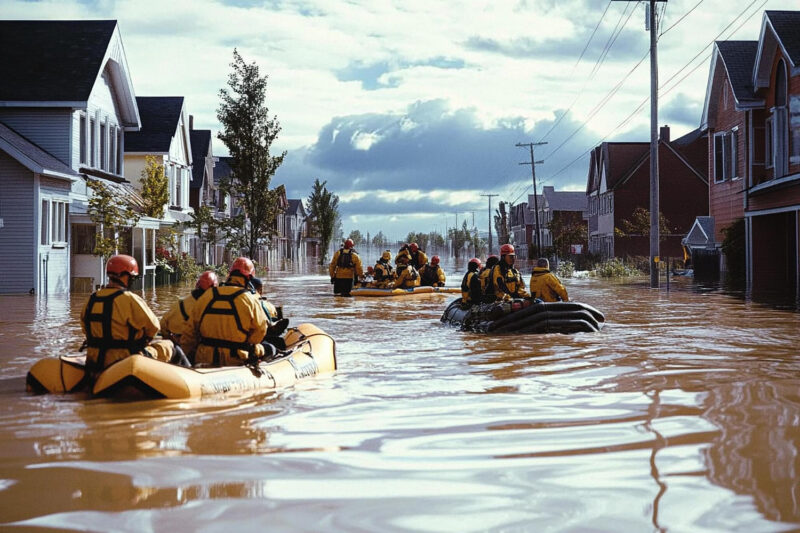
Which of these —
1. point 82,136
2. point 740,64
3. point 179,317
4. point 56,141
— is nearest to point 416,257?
point 82,136

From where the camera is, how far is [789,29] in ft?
101

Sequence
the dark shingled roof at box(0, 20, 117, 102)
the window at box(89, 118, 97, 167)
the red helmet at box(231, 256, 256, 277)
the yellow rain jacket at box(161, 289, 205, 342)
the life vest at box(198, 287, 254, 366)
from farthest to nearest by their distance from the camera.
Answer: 1. the window at box(89, 118, 97, 167)
2. the dark shingled roof at box(0, 20, 117, 102)
3. the yellow rain jacket at box(161, 289, 205, 342)
4. the red helmet at box(231, 256, 256, 277)
5. the life vest at box(198, 287, 254, 366)

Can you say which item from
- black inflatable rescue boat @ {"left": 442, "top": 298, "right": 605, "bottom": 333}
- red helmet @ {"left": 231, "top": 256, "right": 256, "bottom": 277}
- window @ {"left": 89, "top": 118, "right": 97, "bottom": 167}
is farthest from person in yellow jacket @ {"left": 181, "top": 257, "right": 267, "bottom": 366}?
window @ {"left": 89, "top": 118, "right": 97, "bottom": 167}

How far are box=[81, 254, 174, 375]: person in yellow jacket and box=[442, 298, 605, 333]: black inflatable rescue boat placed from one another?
863 centimetres

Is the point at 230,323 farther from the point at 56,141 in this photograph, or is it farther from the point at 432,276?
the point at 56,141

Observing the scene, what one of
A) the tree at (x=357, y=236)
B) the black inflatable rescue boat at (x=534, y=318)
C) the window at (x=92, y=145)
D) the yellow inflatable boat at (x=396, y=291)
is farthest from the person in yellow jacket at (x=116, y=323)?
the tree at (x=357, y=236)

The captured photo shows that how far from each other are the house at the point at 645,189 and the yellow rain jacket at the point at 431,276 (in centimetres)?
3120

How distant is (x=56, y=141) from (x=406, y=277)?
40.0ft

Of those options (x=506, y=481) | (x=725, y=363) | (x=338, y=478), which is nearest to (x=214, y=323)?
(x=338, y=478)

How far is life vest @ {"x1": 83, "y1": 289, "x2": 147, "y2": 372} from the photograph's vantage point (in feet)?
34.6

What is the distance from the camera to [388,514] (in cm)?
601

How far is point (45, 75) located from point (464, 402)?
26021mm

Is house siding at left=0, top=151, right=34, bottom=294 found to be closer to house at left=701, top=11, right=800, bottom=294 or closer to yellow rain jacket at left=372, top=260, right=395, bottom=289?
yellow rain jacket at left=372, top=260, right=395, bottom=289

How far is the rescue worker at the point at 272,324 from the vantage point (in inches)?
496
